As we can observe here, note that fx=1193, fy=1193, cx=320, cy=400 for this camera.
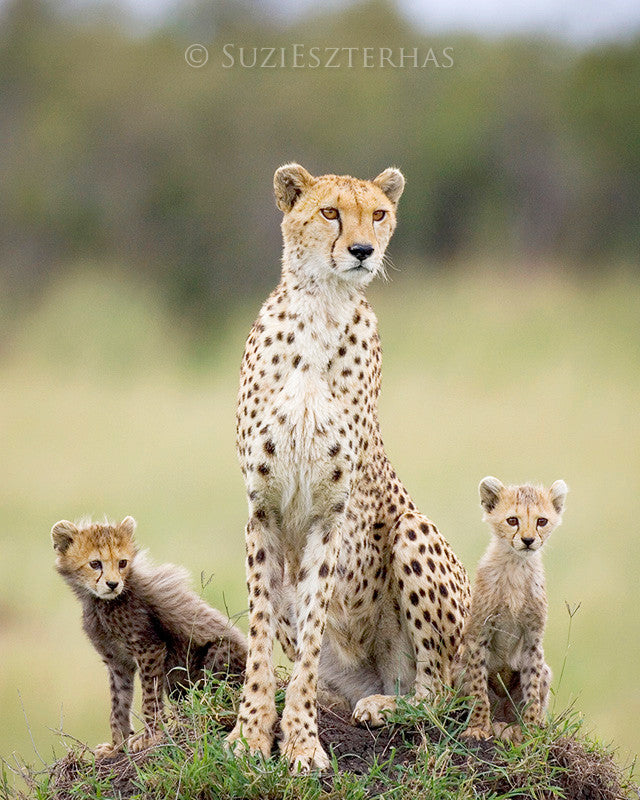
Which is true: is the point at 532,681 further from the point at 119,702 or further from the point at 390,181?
the point at 390,181

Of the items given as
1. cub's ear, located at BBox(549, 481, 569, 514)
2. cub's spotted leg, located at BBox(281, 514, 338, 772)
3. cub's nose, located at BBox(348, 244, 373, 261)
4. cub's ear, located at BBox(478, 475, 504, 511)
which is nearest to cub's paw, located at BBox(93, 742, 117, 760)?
cub's spotted leg, located at BBox(281, 514, 338, 772)

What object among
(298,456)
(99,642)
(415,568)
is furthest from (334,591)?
(99,642)

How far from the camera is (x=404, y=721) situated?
11.4ft

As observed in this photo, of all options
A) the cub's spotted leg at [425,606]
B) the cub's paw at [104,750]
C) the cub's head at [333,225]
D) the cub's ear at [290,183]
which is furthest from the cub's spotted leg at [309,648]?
the cub's ear at [290,183]

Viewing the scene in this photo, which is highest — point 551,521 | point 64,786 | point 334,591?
point 551,521

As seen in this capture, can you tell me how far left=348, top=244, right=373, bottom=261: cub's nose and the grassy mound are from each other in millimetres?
1298

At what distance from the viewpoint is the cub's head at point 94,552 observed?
3703 millimetres

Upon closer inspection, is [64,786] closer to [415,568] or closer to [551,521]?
[415,568]

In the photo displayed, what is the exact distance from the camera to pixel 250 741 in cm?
322

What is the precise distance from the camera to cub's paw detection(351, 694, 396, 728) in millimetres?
3488

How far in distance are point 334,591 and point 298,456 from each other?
1.69 feet

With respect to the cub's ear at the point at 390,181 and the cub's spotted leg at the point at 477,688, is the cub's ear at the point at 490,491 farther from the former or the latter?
the cub's ear at the point at 390,181

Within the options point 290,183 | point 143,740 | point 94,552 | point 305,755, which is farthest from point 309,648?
point 290,183

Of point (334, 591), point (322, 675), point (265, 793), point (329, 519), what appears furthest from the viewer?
point (322, 675)
